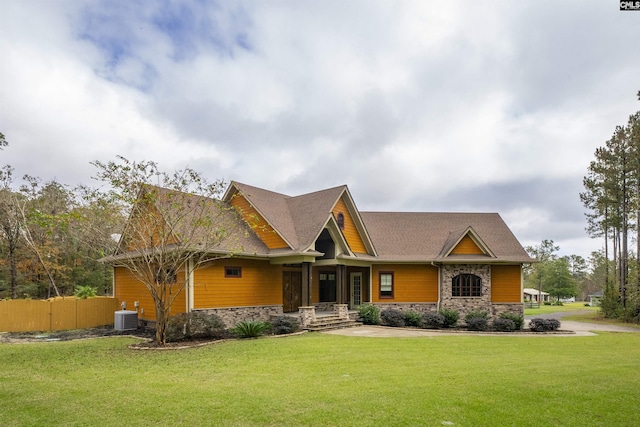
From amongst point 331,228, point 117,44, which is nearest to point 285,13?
point 117,44

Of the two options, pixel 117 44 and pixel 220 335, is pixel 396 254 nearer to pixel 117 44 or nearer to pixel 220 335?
pixel 220 335

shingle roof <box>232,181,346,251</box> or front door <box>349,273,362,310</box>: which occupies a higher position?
shingle roof <box>232,181,346,251</box>

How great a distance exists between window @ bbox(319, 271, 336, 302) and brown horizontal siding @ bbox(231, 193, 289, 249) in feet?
16.4

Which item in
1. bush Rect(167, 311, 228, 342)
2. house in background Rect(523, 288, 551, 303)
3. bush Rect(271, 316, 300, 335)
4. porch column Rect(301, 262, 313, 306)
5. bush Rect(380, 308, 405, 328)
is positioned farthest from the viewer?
house in background Rect(523, 288, 551, 303)

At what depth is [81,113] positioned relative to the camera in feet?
52.5

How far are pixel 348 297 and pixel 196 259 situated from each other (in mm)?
10048

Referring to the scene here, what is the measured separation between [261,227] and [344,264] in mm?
4453

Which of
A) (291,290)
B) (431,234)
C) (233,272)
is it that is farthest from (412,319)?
(233,272)

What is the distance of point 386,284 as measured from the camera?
2253cm

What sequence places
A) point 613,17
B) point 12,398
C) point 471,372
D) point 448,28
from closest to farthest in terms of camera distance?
point 12,398 < point 471,372 < point 613,17 < point 448,28

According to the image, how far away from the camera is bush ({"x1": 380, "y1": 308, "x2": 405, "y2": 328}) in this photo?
19188mm

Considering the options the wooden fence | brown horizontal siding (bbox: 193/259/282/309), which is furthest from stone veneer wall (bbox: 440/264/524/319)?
the wooden fence

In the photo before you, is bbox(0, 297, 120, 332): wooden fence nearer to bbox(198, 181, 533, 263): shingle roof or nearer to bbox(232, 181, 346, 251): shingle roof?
bbox(198, 181, 533, 263): shingle roof

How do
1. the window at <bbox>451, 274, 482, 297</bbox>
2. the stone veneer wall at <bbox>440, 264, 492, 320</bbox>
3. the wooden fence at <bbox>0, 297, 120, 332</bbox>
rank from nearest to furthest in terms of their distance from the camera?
the wooden fence at <bbox>0, 297, 120, 332</bbox> → the stone veneer wall at <bbox>440, 264, 492, 320</bbox> → the window at <bbox>451, 274, 482, 297</bbox>
